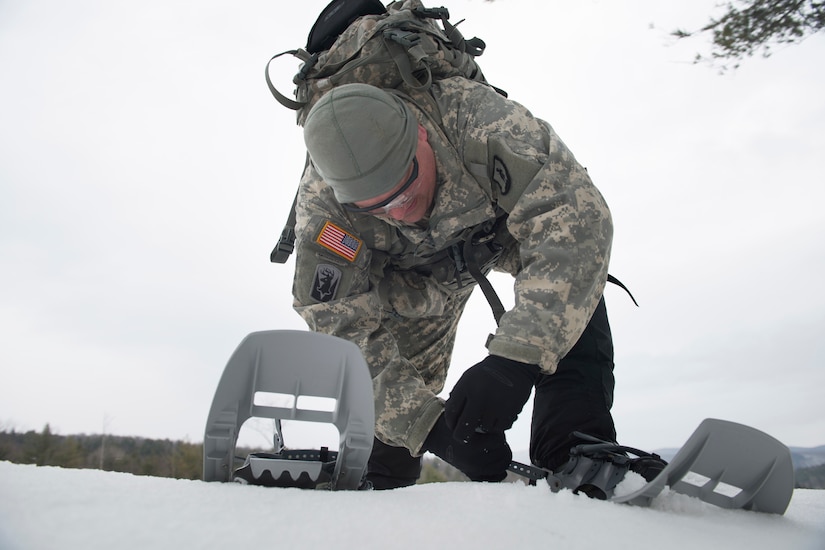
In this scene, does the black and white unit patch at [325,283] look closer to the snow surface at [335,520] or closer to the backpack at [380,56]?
the backpack at [380,56]

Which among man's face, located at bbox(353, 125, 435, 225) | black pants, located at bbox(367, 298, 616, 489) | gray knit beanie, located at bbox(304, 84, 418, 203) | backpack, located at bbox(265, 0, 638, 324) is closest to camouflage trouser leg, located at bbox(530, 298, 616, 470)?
black pants, located at bbox(367, 298, 616, 489)

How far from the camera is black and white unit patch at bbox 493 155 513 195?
167 centimetres

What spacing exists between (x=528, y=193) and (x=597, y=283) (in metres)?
0.31

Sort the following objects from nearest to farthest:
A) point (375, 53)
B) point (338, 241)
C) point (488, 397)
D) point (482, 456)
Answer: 1. point (488, 397)
2. point (482, 456)
3. point (375, 53)
4. point (338, 241)

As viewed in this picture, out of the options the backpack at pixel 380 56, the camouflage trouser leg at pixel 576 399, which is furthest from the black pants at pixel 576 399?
the backpack at pixel 380 56

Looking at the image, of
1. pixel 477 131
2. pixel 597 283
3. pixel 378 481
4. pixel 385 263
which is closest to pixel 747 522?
pixel 597 283

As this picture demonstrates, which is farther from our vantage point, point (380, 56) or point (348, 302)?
point (348, 302)

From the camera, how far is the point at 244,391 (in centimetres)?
111

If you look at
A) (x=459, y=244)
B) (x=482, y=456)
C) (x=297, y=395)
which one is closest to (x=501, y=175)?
(x=459, y=244)

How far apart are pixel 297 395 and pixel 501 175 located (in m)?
Answer: 0.91

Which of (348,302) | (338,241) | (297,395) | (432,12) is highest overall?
(432,12)

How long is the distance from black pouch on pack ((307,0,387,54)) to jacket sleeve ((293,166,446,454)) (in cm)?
46

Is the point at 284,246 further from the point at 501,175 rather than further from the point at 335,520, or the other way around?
the point at 335,520

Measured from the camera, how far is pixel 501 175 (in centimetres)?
169
